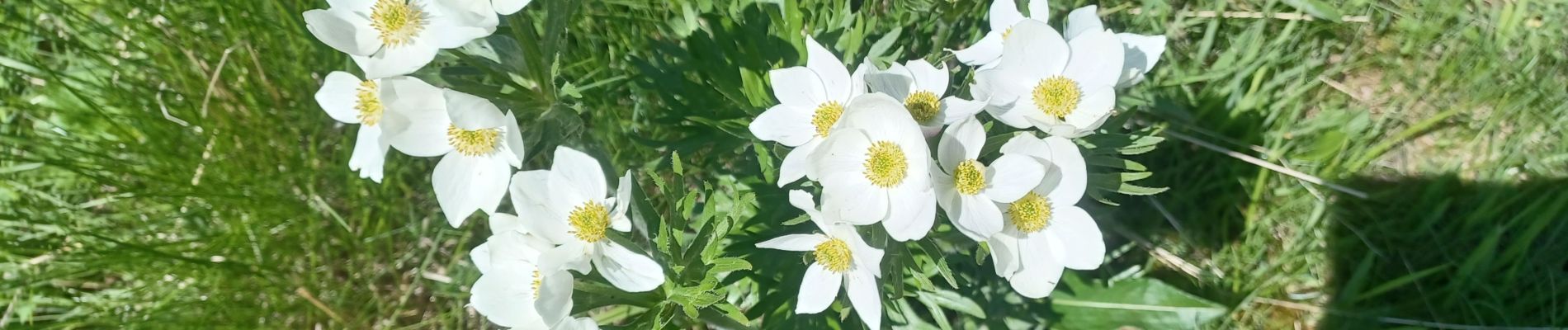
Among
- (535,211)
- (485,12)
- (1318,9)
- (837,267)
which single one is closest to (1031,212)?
(837,267)

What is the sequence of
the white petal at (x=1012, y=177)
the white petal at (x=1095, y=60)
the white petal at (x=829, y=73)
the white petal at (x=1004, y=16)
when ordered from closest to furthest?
the white petal at (x=1012, y=177) < the white petal at (x=1095, y=60) < the white petal at (x=829, y=73) < the white petal at (x=1004, y=16)

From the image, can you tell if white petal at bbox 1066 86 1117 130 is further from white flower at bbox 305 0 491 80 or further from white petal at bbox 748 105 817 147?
white flower at bbox 305 0 491 80

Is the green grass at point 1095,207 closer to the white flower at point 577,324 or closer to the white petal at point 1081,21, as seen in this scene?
the white petal at point 1081,21

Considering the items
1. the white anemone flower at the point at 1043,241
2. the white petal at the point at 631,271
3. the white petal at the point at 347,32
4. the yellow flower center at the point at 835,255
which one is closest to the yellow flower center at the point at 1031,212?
the white anemone flower at the point at 1043,241

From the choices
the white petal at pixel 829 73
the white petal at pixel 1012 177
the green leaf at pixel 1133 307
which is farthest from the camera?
the green leaf at pixel 1133 307

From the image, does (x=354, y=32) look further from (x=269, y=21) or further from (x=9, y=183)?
(x=9, y=183)

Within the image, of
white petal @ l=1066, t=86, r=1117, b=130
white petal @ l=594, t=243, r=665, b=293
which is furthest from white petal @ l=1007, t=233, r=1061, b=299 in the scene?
white petal @ l=594, t=243, r=665, b=293

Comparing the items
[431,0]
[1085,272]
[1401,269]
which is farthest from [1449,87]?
[431,0]

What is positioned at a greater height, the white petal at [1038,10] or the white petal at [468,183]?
the white petal at [1038,10]
